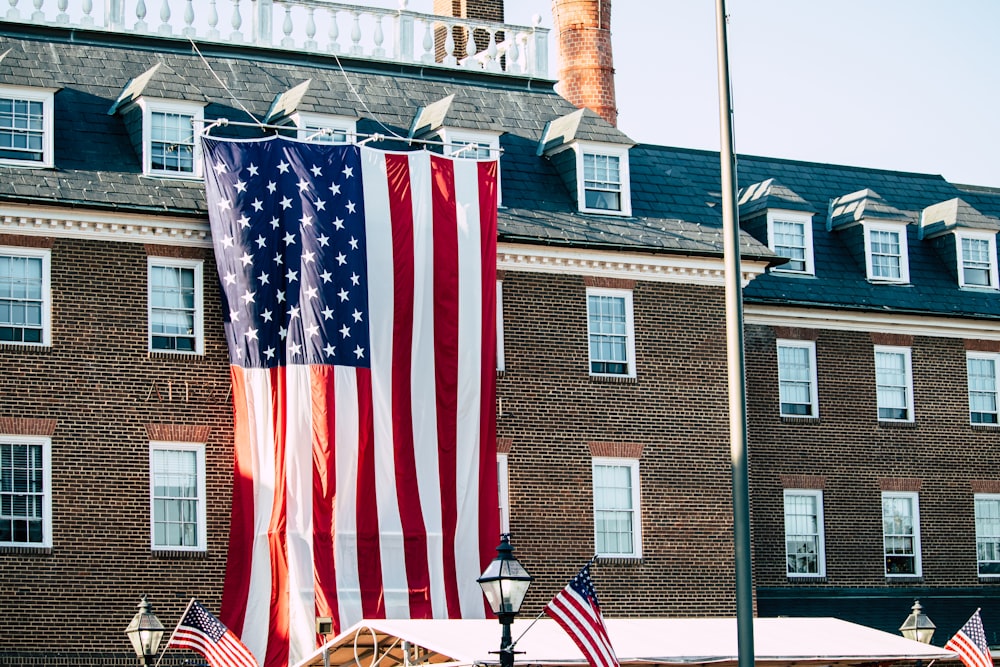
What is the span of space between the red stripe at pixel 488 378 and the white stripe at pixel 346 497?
8.01 ft

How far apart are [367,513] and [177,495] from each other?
325cm

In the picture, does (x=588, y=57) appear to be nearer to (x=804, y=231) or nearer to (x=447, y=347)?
(x=804, y=231)

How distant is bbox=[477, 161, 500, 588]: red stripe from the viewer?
32.5 meters

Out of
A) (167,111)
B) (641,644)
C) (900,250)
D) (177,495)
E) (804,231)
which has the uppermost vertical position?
(167,111)

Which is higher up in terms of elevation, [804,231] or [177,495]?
[804,231]

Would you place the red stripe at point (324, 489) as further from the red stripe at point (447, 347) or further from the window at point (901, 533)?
the window at point (901, 533)

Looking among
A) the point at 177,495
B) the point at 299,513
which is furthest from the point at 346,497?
the point at 177,495

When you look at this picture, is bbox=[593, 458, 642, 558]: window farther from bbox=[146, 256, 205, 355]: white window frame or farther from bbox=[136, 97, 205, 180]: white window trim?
bbox=[136, 97, 205, 180]: white window trim

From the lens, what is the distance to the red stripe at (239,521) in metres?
30.8

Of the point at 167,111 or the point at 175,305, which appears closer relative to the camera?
the point at 175,305

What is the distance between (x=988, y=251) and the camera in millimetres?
42031

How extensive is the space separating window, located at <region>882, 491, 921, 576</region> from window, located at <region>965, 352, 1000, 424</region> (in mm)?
2605

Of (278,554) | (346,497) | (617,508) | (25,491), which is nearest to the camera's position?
(25,491)

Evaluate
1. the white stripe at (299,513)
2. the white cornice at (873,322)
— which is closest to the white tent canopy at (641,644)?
the white stripe at (299,513)
